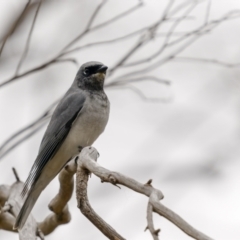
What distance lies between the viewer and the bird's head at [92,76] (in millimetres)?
6027

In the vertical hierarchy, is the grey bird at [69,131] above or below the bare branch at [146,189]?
above

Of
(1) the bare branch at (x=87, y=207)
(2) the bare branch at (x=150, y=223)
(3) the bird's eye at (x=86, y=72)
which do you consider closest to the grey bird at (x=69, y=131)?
(3) the bird's eye at (x=86, y=72)

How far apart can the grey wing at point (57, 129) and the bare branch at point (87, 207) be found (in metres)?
1.77

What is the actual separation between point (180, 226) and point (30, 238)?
2.37 meters

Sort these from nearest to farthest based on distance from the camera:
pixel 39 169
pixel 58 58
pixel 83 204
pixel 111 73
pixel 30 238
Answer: pixel 83 204
pixel 30 238
pixel 58 58
pixel 39 169
pixel 111 73

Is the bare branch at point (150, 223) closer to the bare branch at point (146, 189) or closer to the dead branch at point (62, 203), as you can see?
the bare branch at point (146, 189)

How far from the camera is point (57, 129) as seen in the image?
5.84 m

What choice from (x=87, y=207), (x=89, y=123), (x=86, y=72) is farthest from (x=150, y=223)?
(x=86, y=72)

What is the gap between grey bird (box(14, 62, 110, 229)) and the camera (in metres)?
5.57

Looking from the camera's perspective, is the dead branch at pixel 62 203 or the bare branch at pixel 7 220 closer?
the dead branch at pixel 62 203

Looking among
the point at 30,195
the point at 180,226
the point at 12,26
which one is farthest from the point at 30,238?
the point at 180,226

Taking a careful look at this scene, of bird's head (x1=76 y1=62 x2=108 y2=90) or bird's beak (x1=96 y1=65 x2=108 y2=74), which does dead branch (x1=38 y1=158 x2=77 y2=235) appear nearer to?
bird's head (x1=76 y1=62 x2=108 y2=90)

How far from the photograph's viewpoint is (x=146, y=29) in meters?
5.76

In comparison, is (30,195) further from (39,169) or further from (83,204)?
(83,204)
